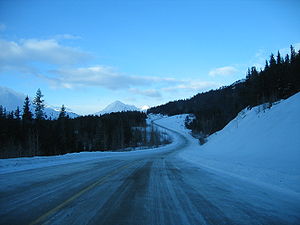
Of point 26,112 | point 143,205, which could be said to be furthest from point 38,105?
point 143,205

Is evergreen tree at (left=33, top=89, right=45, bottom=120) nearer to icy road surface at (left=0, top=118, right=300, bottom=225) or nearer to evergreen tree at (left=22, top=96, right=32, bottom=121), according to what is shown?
evergreen tree at (left=22, top=96, right=32, bottom=121)

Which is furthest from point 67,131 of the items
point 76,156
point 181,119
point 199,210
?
point 181,119

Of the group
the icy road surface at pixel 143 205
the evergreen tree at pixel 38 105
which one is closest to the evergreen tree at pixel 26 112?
the evergreen tree at pixel 38 105

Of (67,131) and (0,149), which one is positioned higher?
(67,131)

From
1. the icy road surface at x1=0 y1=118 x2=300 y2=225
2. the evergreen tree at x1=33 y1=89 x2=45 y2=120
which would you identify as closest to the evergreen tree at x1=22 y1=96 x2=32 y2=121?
the evergreen tree at x1=33 y1=89 x2=45 y2=120

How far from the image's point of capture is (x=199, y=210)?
4.46 m

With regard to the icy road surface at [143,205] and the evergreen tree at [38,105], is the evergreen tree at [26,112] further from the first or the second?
the icy road surface at [143,205]

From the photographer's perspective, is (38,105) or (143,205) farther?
(38,105)

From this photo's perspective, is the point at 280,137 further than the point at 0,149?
No

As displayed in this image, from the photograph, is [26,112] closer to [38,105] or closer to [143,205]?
[38,105]

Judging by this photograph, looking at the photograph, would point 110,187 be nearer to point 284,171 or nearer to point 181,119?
point 284,171

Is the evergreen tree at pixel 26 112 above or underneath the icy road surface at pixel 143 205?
above

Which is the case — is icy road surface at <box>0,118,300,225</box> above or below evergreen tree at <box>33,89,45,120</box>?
below

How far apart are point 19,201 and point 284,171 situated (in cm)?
950
